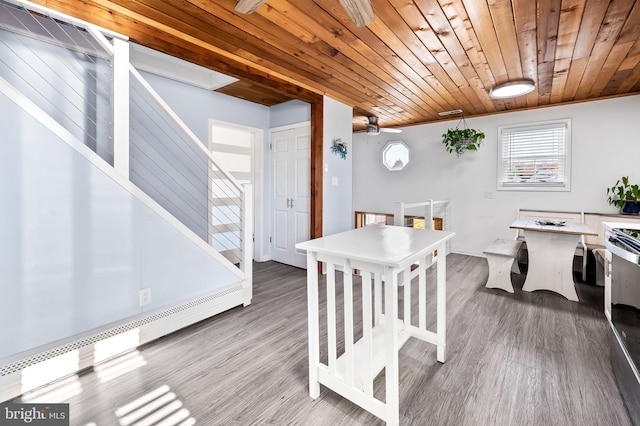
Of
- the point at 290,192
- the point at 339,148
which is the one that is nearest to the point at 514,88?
the point at 339,148

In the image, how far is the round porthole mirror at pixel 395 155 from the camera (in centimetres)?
565

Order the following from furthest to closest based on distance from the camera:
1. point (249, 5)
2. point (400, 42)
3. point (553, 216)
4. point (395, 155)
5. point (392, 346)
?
1. point (395, 155)
2. point (553, 216)
3. point (400, 42)
4. point (249, 5)
5. point (392, 346)

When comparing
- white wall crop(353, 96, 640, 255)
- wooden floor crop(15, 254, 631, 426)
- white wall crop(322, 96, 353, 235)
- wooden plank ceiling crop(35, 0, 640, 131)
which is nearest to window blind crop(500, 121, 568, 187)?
white wall crop(353, 96, 640, 255)

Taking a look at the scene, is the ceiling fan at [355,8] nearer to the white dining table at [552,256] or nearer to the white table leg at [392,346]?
the white table leg at [392,346]

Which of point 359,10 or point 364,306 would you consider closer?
point 364,306

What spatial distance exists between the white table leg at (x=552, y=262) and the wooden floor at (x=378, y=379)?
0.42m

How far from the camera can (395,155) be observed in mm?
5840

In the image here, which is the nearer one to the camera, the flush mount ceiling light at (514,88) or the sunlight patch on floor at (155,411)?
the sunlight patch on floor at (155,411)

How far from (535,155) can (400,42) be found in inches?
132

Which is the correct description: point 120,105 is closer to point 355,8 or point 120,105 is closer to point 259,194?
point 355,8

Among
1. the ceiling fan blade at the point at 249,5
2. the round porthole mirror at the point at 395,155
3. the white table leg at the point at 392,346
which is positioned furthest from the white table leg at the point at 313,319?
the round porthole mirror at the point at 395,155

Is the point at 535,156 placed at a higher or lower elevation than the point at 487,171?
higher

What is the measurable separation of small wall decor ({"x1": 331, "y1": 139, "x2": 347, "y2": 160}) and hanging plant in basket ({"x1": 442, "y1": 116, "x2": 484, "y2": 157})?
1.97 metres

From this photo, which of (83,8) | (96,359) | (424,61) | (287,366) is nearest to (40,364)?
(96,359)
